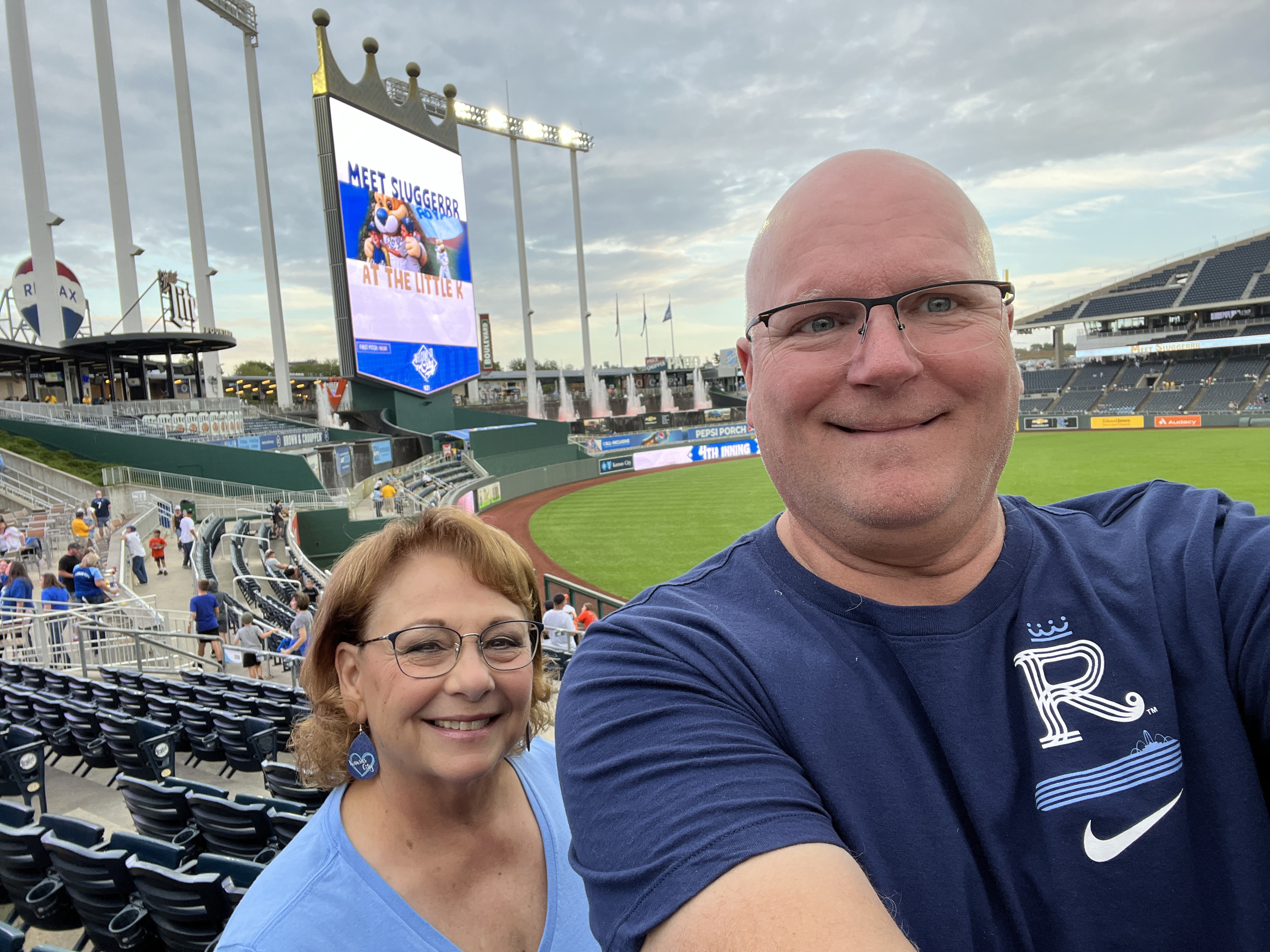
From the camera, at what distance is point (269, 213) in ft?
117

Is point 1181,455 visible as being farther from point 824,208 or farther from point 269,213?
A: point 269,213

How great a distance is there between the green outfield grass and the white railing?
22.9ft

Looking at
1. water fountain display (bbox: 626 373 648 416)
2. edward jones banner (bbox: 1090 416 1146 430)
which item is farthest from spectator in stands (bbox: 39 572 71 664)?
edward jones banner (bbox: 1090 416 1146 430)

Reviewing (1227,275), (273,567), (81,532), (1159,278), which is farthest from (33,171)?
(1159,278)

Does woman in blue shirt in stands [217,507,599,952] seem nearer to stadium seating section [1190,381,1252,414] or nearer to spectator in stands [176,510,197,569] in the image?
spectator in stands [176,510,197,569]

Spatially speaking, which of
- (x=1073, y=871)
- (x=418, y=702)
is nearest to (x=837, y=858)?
(x=1073, y=871)

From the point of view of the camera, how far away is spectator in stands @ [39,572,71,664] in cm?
982

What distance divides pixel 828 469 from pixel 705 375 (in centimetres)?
8189

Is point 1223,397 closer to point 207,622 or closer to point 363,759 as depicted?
point 207,622

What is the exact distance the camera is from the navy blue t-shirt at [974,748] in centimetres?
95

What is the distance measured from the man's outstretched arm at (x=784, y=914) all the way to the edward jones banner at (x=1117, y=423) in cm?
5904

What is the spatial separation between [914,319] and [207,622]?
1133 cm

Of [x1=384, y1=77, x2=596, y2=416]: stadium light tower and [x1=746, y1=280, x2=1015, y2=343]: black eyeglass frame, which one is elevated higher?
[x1=384, y1=77, x2=596, y2=416]: stadium light tower

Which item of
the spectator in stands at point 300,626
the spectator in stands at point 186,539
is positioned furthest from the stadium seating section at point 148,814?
the spectator in stands at point 186,539
